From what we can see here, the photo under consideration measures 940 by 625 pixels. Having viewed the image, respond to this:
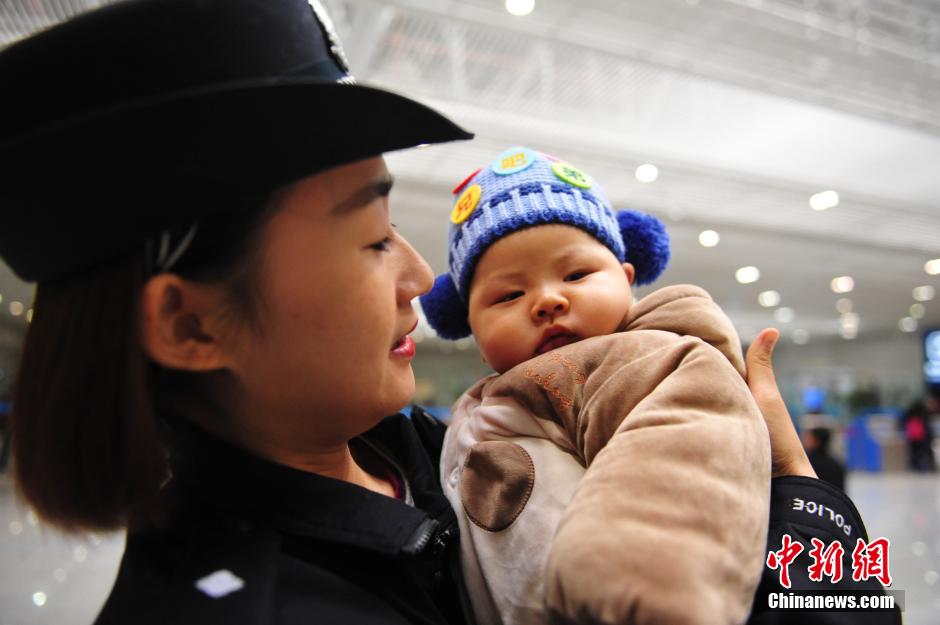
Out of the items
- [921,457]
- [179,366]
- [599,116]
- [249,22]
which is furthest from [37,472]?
[921,457]

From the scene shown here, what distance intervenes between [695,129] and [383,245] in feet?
18.4

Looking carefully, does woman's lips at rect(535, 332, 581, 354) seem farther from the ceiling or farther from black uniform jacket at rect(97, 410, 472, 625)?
the ceiling

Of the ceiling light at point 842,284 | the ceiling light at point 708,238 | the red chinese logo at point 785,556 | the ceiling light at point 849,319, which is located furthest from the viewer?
the ceiling light at point 849,319

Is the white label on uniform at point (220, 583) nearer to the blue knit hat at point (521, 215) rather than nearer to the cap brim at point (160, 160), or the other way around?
the cap brim at point (160, 160)

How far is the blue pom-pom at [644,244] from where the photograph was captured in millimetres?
1344

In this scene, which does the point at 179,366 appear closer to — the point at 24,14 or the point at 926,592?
the point at 24,14

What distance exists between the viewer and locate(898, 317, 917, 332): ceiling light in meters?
16.8

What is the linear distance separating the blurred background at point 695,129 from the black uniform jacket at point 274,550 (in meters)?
0.17

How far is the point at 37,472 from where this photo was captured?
70 cm

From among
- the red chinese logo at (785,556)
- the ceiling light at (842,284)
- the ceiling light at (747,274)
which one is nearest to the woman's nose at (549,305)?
the red chinese logo at (785,556)

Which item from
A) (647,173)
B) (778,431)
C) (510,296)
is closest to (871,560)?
(778,431)

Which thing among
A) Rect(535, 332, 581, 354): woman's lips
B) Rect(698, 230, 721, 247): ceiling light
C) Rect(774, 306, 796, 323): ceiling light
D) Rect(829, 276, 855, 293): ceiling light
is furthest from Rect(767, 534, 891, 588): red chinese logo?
Rect(774, 306, 796, 323): ceiling light

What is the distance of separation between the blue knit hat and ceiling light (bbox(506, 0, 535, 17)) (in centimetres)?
233

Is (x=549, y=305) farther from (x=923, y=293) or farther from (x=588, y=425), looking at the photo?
(x=923, y=293)
